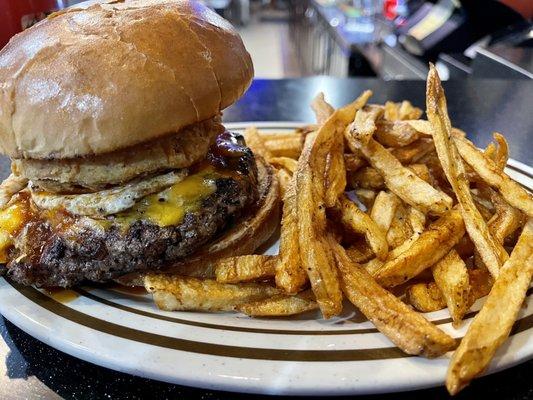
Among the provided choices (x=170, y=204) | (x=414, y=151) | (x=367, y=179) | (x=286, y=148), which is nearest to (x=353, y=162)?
(x=367, y=179)

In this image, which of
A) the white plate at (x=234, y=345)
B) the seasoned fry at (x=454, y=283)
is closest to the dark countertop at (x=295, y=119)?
the white plate at (x=234, y=345)

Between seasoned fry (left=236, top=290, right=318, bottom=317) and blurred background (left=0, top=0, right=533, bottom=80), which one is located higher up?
seasoned fry (left=236, top=290, right=318, bottom=317)

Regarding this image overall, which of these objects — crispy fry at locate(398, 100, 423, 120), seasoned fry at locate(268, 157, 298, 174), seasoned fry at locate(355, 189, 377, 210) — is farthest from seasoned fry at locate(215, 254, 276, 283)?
crispy fry at locate(398, 100, 423, 120)

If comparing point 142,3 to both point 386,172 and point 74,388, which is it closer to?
point 386,172

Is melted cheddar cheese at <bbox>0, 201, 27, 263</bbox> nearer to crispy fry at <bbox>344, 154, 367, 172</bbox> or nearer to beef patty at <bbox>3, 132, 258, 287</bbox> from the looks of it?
beef patty at <bbox>3, 132, 258, 287</bbox>

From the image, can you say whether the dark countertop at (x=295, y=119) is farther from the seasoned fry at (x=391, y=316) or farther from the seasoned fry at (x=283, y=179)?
the seasoned fry at (x=283, y=179)

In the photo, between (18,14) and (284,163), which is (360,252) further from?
(18,14)

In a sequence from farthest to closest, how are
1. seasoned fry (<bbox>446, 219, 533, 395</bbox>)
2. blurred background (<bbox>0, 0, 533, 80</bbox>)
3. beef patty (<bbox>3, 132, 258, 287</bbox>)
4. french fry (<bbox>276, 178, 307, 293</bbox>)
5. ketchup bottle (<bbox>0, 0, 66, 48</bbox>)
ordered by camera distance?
blurred background (<bbox>0, 0, 533, 80</bbox>)
ketchup bottle (<bbox>0, 0, 66, 48</bbox>)
beef patty (<bbox>3, 132, 258, 287</bbox>)
french fry (<bbox>276, 178, 307, 293</bbox>)
seasoned fry (<bbox>446, 219, 533, 395</bbox>)

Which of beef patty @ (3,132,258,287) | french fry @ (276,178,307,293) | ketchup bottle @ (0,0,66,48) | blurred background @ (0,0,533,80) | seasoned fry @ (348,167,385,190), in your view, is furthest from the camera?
blurred background @ (0,0,533,80)
